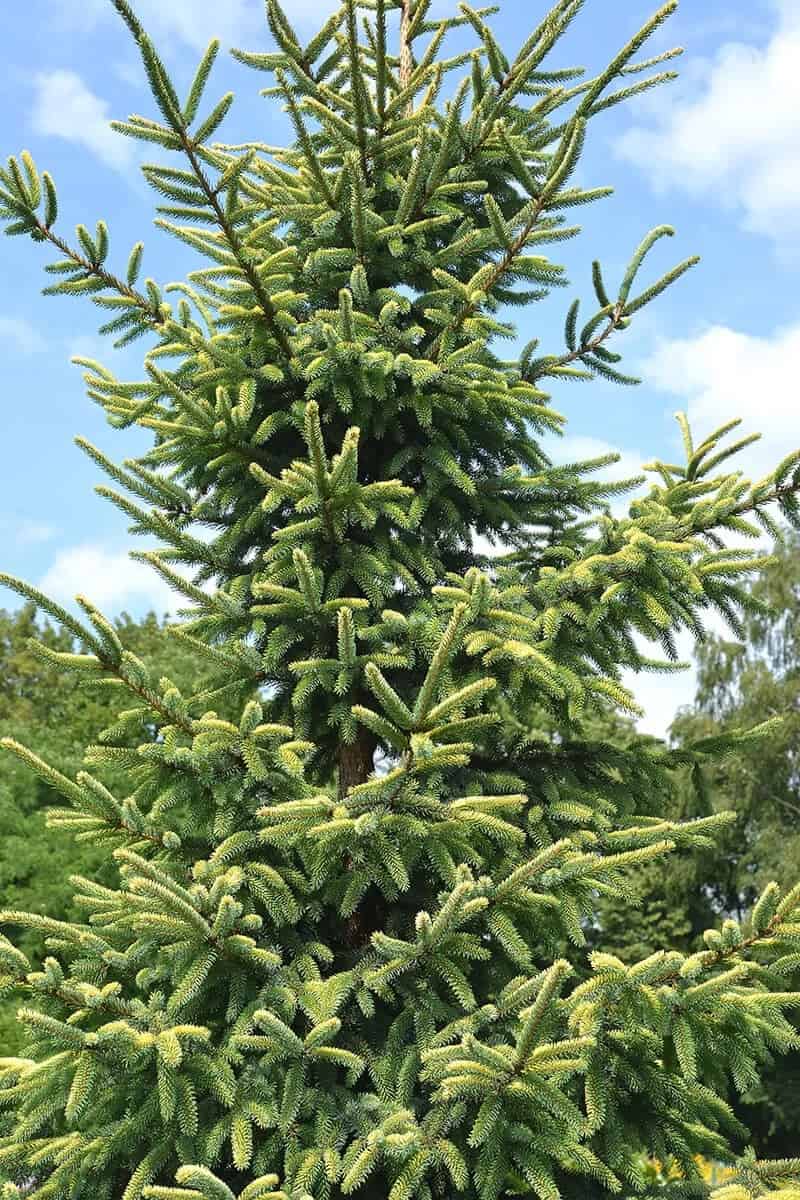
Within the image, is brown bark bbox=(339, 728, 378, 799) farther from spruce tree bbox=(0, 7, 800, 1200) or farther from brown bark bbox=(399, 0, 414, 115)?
brown bark bbox=(399, 0, 414, 115)

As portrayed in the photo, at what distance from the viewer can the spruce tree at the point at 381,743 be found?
13.5 feet

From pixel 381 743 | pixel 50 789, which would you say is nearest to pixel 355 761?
pixel 381 743

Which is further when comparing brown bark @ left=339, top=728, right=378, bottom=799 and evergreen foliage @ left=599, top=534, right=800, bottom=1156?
evergreen foliage @ left=599, top=534, right=800, bottom=1156

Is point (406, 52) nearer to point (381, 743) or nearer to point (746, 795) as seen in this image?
point (381, 743)

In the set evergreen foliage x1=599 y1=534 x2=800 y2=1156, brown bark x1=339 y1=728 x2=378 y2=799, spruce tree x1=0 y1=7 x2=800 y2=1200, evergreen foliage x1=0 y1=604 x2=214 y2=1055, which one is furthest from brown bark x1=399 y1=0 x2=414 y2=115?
evergreen foliage x1=599 y1=534 x2=800 y2=1156

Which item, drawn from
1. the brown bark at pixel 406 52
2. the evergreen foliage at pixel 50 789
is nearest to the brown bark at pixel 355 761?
the brown bark at pixel 406 52

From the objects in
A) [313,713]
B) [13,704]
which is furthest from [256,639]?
[13,704]

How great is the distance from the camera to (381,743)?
19.6 ft

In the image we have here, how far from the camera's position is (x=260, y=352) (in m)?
5.62

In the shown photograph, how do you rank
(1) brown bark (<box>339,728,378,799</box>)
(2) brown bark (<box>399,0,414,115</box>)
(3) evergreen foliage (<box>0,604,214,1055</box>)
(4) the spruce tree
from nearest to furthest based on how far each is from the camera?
(4) the spruce tree < (1) brown bark (<box>339,728,378,799</box>) < (2) brown bark (<box>399,0,414,115</box>) < (3) evergreen foliage (<box>0,604,214,1055</box>)

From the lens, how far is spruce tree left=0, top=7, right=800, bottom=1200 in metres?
4.12

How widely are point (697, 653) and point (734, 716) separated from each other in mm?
1896

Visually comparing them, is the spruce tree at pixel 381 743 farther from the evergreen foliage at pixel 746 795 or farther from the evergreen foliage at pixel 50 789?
the evergreen foliage at pixel 746 795

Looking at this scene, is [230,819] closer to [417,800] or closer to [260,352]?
[417,800]
